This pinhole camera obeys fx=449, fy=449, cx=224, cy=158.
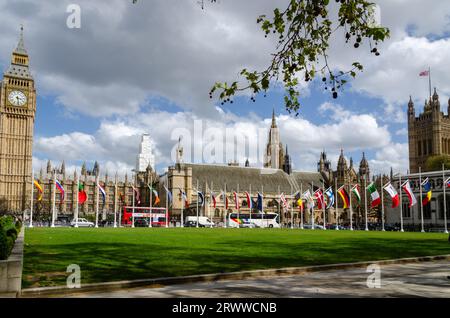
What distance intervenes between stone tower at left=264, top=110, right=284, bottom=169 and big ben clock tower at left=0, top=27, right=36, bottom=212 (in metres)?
70.4

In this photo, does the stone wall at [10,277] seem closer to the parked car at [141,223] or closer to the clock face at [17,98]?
the parked car at [141,223]

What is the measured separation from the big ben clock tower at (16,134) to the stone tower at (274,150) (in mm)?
70374

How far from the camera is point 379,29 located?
897 centimetres

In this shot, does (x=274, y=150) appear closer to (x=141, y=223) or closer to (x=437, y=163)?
(x=437, y=163)

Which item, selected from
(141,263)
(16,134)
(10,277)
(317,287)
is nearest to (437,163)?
(16,134)

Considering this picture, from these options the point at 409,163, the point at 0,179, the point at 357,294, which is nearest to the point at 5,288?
the point at 357,294

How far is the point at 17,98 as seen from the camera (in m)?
125

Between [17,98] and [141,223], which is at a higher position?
[17,98]

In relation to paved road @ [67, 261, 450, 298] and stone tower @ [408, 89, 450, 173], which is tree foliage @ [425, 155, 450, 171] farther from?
paved road @ [67, 261, 450, 298]

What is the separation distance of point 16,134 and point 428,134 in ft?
418

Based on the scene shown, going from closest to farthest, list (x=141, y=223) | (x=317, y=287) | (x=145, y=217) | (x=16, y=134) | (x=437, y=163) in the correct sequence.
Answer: (x=317, y=287) → (x=141, y=223) → (x=145, y=217) → (x=437, y=163) → (x=16, y=134)

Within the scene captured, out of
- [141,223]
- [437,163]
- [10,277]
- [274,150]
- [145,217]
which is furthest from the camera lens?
[274,150]

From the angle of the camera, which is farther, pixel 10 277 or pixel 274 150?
pixel 274 150
